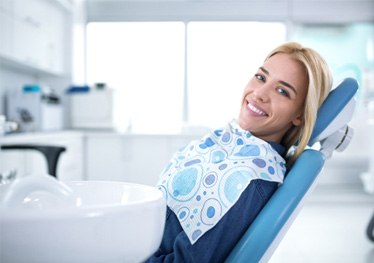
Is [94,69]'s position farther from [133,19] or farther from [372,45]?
[372,45]

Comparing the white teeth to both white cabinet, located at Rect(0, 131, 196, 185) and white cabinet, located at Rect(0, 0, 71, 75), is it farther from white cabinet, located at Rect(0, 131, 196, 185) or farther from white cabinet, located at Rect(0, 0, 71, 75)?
white cabinet, located at Rect(0, 131, 196, 185)

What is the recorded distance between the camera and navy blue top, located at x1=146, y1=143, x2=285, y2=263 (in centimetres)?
87

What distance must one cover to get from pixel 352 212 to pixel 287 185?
2724 millimetres

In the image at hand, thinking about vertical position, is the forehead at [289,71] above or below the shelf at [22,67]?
below

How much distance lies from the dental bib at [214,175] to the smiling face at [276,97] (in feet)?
0.17

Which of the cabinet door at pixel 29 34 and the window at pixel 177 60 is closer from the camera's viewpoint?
the cabinet door at pixel 29 34

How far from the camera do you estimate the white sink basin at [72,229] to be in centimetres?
43

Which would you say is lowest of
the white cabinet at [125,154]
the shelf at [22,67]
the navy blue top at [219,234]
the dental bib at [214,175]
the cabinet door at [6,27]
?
the white cabinet at [125,154]

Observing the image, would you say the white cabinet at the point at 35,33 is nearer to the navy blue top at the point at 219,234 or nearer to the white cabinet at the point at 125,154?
the white cabinet at the point at 125,154

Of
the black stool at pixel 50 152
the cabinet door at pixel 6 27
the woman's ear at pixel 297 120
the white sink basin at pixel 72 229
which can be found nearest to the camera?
the white sink basin at pixel 72 229

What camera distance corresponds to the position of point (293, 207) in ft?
2.95

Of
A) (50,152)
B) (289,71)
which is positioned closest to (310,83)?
(289,71)

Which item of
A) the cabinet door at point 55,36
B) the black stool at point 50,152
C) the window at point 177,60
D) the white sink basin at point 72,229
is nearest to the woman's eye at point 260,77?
the white sink basin at point 72,229

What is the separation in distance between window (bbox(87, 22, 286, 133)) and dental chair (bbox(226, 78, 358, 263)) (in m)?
3.22
